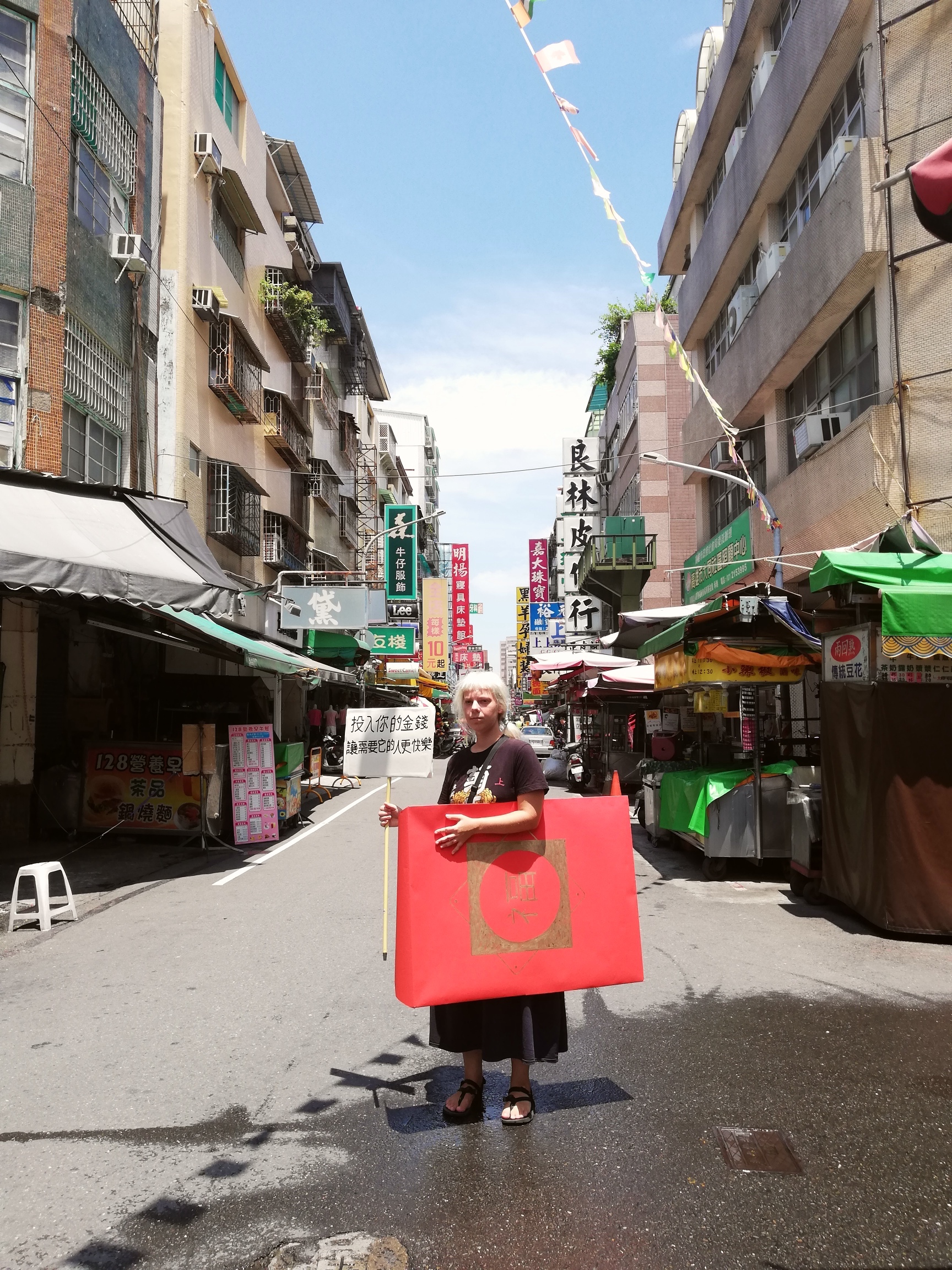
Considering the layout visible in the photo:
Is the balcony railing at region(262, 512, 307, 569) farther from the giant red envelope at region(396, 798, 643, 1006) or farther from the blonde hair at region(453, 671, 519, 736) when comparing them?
the giant red envelope at region(396, 798, 643, 1006)

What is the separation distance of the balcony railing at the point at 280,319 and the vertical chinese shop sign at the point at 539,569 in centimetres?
2448

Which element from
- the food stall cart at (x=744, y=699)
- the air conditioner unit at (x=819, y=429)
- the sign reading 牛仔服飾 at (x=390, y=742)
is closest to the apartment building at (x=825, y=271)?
the air conditioner unit at (x=819, y=429)

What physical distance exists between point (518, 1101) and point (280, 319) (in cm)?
2714

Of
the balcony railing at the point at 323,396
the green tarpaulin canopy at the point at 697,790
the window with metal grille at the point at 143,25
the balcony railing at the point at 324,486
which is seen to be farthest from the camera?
the balcony railing at the point at 324,486

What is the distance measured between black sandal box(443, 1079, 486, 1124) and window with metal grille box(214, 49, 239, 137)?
25.3 m

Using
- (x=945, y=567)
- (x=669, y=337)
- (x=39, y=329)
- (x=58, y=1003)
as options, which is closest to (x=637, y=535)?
(x=669, y=337)

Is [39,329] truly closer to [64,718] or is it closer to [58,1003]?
[64,718]

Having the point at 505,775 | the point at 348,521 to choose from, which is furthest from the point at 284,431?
the point at 505,775

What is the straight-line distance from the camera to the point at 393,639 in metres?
38.7

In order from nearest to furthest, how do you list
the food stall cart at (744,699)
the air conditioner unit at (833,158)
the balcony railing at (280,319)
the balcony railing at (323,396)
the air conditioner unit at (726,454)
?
the food stall cart at (744,699)
the air conditioner unit at (833,158)
the air conditioner unit at (726,454)
the balcony railing at (280,319)
the balcony railing at (323,396)

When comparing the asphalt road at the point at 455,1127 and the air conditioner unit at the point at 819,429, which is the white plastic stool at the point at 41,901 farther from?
the air conditioner unit at the point at 819,429

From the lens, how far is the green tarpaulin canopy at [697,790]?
10398mm

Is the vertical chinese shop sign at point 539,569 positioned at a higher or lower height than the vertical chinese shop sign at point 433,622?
higher

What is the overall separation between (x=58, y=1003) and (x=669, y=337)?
1223 centimetres
